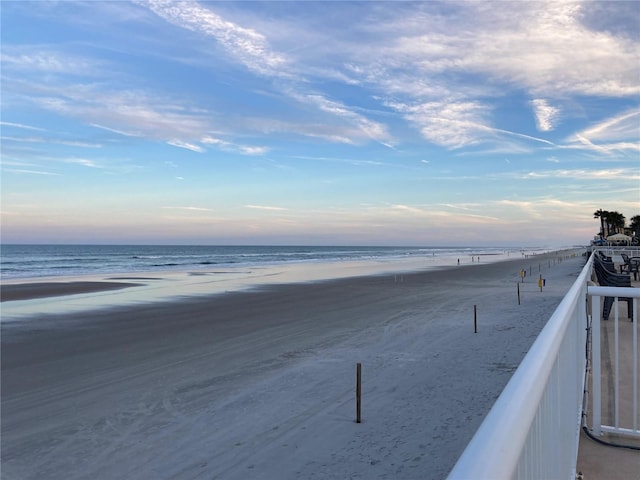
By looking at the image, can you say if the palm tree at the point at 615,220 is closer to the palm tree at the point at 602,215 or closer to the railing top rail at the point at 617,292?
the palm tree at the point at 602,215

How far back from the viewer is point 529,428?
4.50 feet

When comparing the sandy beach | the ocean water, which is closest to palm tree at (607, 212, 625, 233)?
the ocean water

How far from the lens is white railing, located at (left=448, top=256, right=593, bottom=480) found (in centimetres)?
108

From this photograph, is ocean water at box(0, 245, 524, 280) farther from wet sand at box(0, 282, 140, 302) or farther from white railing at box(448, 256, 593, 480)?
white railing at box(448, 256, 593, 480)

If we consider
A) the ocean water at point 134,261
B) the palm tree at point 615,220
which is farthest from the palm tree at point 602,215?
the ocean water at point 134,261

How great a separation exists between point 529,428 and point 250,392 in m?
8.68

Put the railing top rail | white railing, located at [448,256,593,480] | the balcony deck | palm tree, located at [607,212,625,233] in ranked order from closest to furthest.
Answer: white railing, located at [448,256,593,480], the balcony deck, the railing top rail, palm tree, located at [607,212,625,233]

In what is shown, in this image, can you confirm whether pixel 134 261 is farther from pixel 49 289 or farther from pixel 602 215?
pixel 602 215

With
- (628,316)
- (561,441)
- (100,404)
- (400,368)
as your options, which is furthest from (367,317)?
(561,441)

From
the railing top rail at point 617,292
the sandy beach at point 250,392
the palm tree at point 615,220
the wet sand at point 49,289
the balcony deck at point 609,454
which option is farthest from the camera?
the palm tree at point 615,220

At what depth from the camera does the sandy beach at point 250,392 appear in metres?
6.73

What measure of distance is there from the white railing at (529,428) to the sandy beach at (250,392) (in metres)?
4.23

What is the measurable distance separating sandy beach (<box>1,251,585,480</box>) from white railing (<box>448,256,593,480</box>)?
423 cm

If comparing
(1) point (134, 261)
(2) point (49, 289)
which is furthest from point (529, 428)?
(1) point (134, 261)
